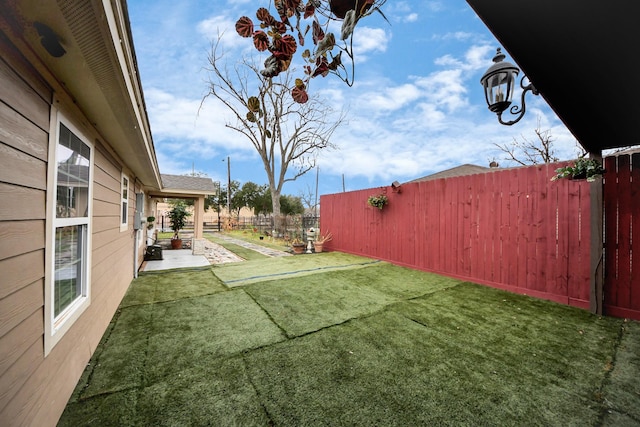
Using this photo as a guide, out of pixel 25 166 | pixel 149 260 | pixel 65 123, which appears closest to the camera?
pixel 25 166

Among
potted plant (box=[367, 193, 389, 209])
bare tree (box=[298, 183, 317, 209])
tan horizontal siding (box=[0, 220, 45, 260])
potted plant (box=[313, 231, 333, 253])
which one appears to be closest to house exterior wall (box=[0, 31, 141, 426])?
tan horizontal siding (box=[0, 220, 45, 260])

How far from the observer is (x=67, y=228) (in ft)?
5.47

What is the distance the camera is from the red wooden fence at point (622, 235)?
276 centimetres

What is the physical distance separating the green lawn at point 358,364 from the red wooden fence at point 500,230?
46 cm

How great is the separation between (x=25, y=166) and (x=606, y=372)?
4.04m

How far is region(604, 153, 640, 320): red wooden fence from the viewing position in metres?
2.76

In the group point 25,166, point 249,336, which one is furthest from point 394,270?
point 25,166

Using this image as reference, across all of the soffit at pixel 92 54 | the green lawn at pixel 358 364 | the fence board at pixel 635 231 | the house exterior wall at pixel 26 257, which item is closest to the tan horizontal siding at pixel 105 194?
the soffit at pixel 92 54

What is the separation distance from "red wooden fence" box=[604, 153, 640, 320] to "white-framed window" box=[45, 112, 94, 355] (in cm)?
525

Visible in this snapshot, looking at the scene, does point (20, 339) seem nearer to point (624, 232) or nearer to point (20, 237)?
point (20, 237)

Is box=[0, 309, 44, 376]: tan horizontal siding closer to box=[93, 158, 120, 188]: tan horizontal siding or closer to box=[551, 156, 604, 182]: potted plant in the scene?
box=[93, 158, 120, 188]: tan horizontal siding

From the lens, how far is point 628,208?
110 inches

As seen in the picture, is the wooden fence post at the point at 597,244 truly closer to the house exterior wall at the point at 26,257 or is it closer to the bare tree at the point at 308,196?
the house exterior wall at the point at 26,257

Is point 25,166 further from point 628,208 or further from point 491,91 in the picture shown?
point 628,208
